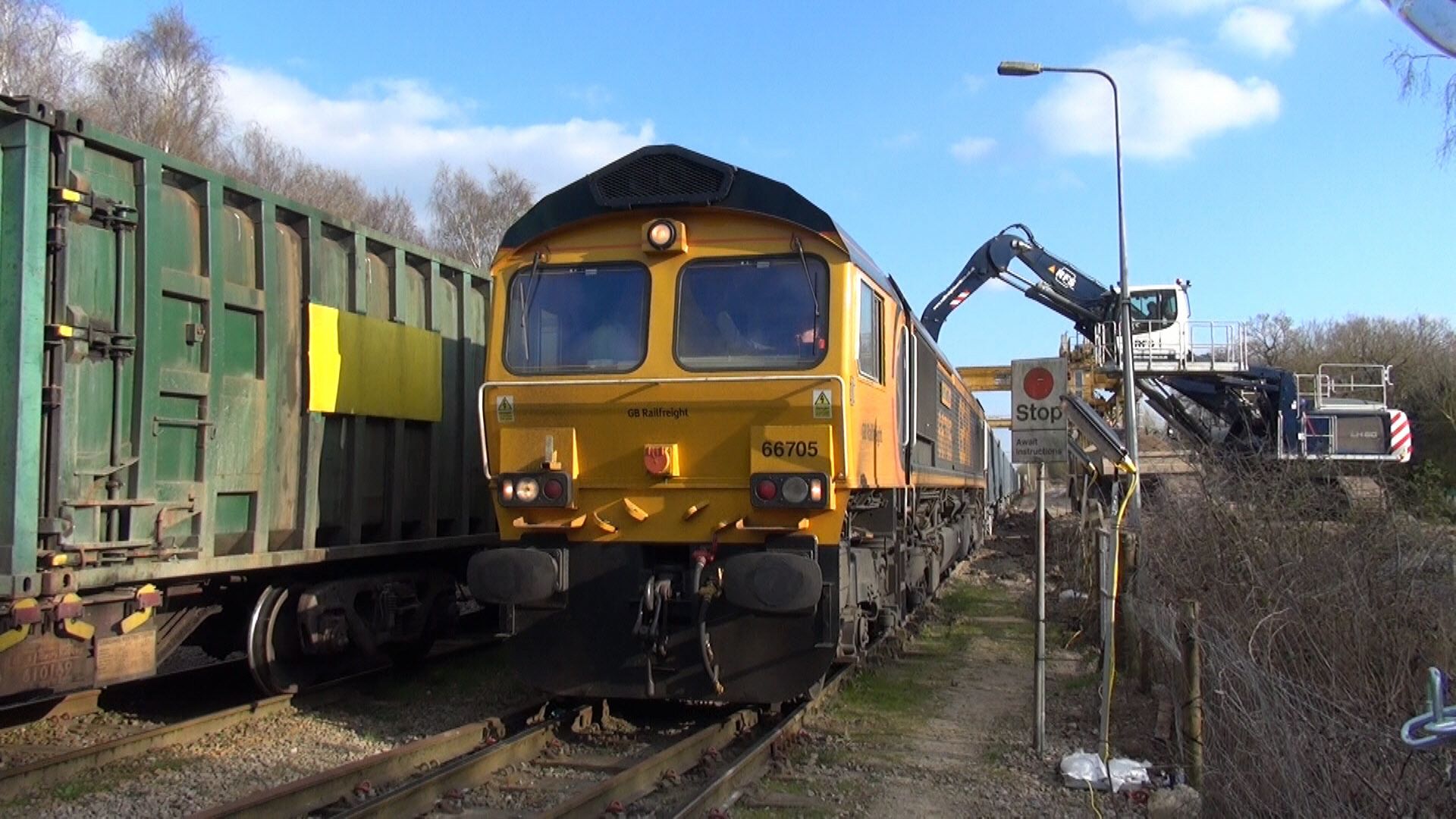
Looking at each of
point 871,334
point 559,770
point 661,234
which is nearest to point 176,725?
point 559,770

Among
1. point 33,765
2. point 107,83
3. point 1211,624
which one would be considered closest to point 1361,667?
point 1211,624

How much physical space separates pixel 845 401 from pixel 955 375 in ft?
26.3

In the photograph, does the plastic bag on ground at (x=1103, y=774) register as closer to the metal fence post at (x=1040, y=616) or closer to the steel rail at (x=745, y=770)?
the metal fence post at (x=1040, y=616)

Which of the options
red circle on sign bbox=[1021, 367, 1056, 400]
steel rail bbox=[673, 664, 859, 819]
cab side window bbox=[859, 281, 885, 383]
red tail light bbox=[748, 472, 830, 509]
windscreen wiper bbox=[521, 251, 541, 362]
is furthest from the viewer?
red circle on sign bbox=[1021, 367, 1056, 400]

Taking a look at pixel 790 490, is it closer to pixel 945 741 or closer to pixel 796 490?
pixel 796 490

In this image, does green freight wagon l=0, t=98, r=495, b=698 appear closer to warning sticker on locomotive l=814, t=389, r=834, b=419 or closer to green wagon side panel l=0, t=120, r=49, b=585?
green wagon side panel l=0, t=120, r=49, b=585

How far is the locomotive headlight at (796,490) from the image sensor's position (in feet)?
21.2

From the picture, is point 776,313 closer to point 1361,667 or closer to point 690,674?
point 690,674

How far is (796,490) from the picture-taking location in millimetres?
6488

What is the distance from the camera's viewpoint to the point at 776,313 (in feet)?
22.7

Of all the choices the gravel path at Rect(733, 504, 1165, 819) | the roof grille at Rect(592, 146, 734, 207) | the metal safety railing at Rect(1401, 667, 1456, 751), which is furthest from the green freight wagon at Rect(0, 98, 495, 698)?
the metal safety railing at Rect(1401, 667, 1456, 751)

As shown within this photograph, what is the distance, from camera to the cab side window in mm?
7086

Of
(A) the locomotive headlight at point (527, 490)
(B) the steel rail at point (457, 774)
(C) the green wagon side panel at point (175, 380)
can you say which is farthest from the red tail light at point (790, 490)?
(C) the green wagon side panel at point (175, 380)

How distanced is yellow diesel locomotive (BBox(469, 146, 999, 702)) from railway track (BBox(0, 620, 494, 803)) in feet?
6.46
